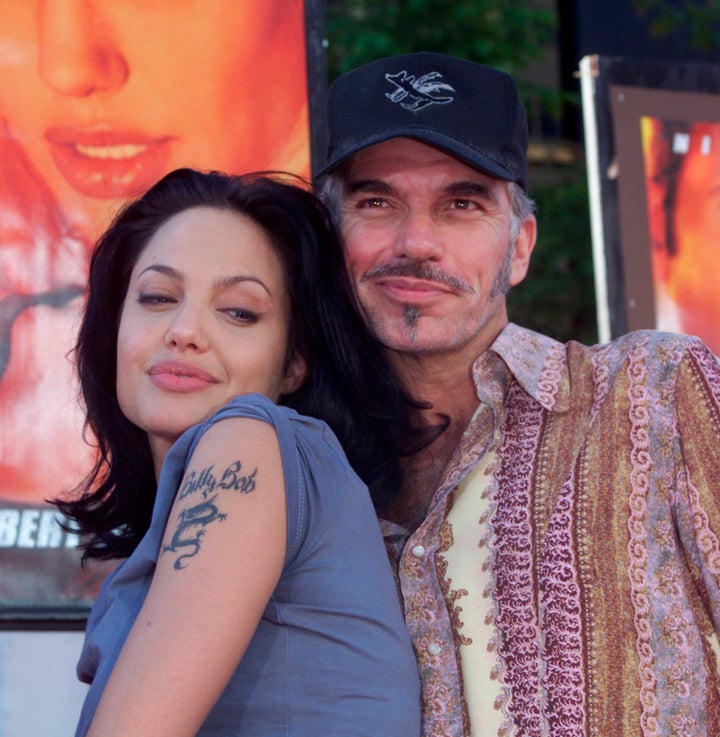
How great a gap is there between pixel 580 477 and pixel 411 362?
0.49 m

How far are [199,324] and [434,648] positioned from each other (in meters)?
0.67

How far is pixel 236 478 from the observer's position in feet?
5.06

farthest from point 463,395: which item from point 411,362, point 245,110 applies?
point 245,110

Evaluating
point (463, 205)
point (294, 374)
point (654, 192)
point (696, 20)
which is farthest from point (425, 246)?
point (696, 20)

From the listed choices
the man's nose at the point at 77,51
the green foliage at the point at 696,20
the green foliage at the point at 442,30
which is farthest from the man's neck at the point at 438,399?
the green foliage at the point at 696,20

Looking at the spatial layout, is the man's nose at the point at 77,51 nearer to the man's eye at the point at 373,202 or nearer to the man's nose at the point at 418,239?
the man's eye at the point at 373,202

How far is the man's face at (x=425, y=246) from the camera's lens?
2336 mm

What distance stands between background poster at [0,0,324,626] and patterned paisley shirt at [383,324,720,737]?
2.89 feet

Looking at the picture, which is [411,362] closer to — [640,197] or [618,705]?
[618,705]

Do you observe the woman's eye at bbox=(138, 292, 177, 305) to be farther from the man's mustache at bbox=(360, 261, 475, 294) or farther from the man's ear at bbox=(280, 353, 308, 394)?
the man's mustache at bbox=(360, 261, 475, 294)

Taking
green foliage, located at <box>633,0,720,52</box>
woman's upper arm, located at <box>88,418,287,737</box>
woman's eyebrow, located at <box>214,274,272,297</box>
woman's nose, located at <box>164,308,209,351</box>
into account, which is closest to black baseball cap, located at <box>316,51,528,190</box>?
woman's eyebrow, located at <box>214,274,272,297</box>

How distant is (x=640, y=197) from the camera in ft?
11.3

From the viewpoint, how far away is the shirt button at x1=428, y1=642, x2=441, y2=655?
1.98 m

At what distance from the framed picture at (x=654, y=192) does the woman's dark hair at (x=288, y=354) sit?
4.14 feet
